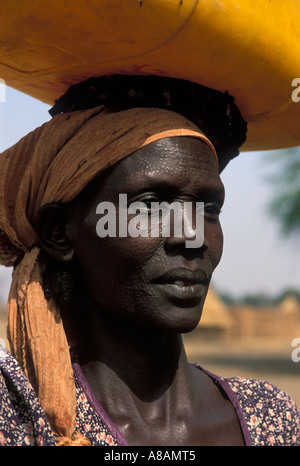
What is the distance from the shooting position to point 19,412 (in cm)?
198

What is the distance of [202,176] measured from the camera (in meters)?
2.21

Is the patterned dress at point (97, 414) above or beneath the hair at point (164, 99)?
beneath

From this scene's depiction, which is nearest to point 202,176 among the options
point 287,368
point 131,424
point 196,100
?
point 196,100

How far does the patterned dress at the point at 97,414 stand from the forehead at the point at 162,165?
691mm

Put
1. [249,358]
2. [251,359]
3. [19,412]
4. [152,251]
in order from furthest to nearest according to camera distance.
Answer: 1. [249,358]
2. [251,359]
3. [152,251]
4. [19,412]

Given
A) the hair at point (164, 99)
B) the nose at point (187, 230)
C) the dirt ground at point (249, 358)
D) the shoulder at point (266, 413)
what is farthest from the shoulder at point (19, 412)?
the dirt ground at point (249, 358)

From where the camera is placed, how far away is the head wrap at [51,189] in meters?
2.09

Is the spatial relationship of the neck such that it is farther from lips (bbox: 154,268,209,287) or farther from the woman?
lips (bbox: 154,268,209,287)

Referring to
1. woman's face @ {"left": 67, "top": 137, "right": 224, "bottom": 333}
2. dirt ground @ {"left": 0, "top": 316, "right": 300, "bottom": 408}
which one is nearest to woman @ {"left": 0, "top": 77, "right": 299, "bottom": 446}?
woman's face @ {"left": 67, "top": 137, "right": 224, "bottom": 333}

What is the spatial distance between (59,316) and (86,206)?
1.28 ft

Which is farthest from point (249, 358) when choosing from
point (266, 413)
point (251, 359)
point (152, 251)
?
point (152, 251)

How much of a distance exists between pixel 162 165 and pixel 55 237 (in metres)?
0.47

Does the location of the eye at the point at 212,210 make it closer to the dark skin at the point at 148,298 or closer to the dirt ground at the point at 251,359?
the dark skin at the point at 148,298

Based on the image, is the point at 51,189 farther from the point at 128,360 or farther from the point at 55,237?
the point at 128,360
